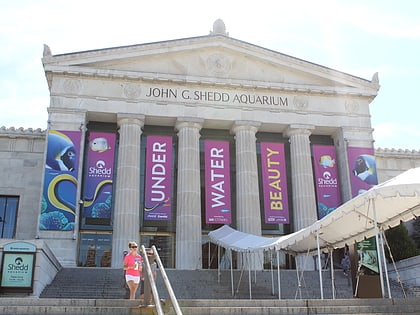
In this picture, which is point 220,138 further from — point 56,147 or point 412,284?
point 412,284

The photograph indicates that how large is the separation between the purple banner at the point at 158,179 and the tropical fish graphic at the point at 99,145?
221 cm

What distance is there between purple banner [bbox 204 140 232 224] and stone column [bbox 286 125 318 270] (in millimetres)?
4088

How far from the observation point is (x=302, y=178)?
29.4 metres

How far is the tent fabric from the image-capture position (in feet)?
40.9

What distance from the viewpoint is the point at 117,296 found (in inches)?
750

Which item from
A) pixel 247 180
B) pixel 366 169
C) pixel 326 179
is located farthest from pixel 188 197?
pixel 366 169

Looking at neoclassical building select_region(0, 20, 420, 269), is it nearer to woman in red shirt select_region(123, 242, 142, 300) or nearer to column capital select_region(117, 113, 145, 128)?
column capital select_region(117, 113, 145, 128)

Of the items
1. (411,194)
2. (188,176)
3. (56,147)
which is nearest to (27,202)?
(56,147)

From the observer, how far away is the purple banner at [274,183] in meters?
27.9

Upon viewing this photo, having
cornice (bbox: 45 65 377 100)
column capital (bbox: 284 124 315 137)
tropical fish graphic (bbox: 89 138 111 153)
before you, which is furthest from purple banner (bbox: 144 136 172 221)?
column capital (bbox: 284 124 315 137)

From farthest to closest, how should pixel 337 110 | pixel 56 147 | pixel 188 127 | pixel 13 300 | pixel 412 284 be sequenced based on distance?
pixel 337 110 < pixel 188 127 < pixel 56 147 < pixel 412 284 < pixel 13 300

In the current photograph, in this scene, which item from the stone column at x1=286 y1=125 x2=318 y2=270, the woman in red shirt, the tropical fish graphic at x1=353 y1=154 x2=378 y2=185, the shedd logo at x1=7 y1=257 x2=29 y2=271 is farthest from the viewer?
the tropical fish graphic at x1=353 y1=154 x2=378 y2=185

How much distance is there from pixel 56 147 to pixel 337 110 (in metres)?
16.4

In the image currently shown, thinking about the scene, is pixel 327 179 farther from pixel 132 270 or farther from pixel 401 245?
pixel 132 270
